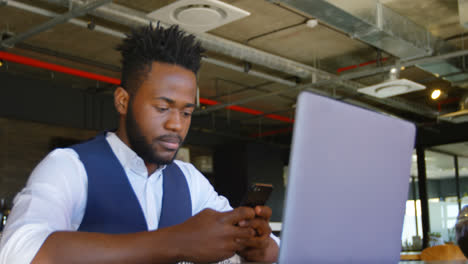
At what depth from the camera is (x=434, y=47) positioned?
6.02m

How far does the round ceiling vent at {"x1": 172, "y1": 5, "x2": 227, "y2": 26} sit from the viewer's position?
3.96m

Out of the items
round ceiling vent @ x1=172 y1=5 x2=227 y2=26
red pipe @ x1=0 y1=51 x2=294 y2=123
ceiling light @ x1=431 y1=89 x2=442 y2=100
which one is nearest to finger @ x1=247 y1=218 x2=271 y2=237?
round ceiling vent @ x1=172 y1=5 x2=227 y2=26

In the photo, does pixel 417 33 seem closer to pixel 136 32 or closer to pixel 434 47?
pixel 434 47

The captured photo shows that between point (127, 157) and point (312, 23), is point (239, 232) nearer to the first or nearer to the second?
point (127, 157)

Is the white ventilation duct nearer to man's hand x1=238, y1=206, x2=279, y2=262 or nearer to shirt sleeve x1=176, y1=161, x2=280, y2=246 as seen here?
shirt sleeve x1=176, y1=161, x2=280, y2=246

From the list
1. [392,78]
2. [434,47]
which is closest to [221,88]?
[392,78]

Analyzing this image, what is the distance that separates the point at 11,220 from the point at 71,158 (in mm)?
214

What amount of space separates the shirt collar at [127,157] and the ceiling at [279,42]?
3251 millimetres

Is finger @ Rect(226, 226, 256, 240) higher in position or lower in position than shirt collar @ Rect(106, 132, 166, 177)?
lower

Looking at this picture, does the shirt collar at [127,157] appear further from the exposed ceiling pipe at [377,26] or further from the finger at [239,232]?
the exposed ceiling pipe at [377,26]

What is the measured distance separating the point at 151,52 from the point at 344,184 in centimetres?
63

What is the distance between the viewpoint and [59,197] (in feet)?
3.44

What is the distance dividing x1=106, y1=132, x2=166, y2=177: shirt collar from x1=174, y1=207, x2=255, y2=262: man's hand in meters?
0.42

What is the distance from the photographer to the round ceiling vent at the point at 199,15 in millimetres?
3963
